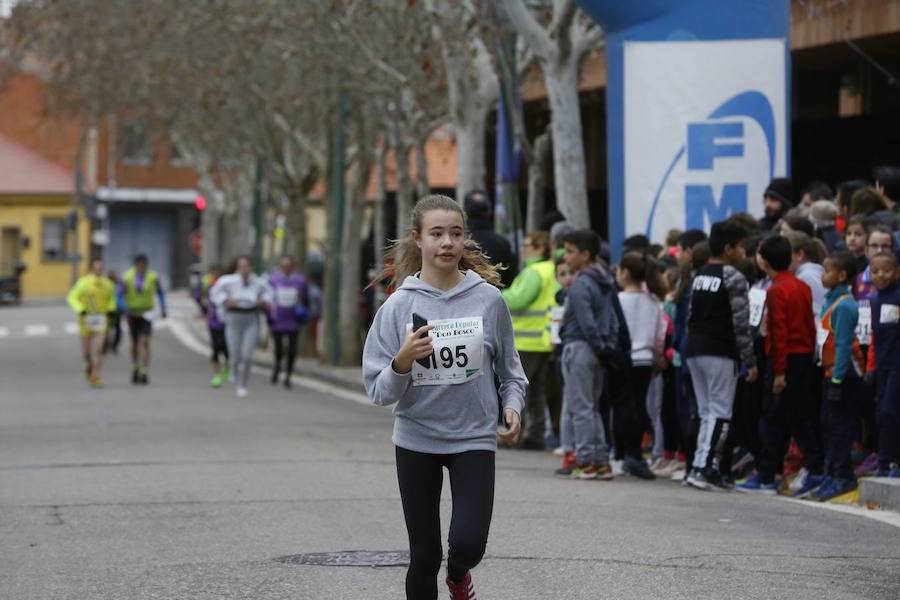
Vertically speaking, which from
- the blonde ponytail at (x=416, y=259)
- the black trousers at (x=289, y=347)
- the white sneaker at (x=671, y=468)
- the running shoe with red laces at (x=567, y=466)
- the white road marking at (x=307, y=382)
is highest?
the blonde ponytail at (x=416, y=259)

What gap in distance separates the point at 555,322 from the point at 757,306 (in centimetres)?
269

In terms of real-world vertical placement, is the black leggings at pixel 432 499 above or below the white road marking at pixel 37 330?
above

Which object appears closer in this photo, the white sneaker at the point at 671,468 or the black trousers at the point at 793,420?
the black trousers at the point at 793,420

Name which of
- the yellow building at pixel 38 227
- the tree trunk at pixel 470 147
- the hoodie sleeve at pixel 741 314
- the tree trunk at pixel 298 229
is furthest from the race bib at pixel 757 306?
the yellow building at pixel 38 227

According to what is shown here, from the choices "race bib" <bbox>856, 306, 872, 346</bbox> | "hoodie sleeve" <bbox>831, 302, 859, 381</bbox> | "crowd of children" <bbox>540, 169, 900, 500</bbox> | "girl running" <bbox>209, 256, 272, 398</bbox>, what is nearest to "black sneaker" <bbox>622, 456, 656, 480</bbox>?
"crowd of children" <bbox>540, 169, 900, 500</bbox>

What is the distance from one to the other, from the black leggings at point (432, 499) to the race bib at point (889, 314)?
591 centimetres

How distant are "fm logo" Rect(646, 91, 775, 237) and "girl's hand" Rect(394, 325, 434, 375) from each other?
1086 centimetres

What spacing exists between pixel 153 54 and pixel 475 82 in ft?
34.9

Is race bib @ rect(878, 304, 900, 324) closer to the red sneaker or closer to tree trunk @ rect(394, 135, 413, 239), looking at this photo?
the red sneaker

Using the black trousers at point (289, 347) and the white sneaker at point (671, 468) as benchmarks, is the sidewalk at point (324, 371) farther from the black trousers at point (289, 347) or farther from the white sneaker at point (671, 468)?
the white sneaker at point (671, 468)

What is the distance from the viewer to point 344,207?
33.5 m

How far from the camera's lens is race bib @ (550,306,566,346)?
15.4 metres

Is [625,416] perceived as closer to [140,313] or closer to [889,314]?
[889,314]

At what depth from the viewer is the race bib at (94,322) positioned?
26.7m
